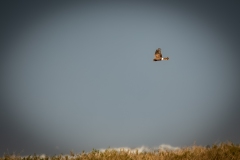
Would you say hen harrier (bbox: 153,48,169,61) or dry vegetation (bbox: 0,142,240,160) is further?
hen harrier (bbox: 153,48,169,61)

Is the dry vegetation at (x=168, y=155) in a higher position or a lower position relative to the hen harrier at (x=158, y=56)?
lower

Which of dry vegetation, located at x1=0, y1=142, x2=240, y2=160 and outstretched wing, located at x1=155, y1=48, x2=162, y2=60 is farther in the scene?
outstretched wing, located at x1=155, y1=48, x2=162, y2=60

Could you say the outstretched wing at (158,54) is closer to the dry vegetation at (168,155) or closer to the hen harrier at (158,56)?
the hen harrier at (158,56)

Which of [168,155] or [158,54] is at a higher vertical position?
[158,54]

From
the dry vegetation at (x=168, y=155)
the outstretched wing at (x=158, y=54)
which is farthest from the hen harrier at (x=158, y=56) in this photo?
the dry vegetation at (x=168, y=155)

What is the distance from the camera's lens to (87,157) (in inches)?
505

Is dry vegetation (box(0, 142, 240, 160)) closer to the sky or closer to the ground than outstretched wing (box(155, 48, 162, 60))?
closer to the ground

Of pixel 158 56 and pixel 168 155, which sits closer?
pixel 168 155

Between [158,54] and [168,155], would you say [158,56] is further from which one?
[168,155]

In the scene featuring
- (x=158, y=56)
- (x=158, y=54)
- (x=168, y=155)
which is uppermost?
(x=158, y=54)

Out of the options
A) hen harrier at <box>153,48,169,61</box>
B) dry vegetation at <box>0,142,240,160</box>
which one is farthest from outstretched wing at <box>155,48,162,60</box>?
dry vegetation at <box>0,142,240,160</box>

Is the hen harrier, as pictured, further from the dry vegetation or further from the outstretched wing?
the dry vegetation

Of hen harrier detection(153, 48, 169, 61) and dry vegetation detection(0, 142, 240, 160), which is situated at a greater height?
hen harrier detection(153, 48, 169, 61)

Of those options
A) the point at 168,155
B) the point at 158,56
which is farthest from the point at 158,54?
the point at 168,155
